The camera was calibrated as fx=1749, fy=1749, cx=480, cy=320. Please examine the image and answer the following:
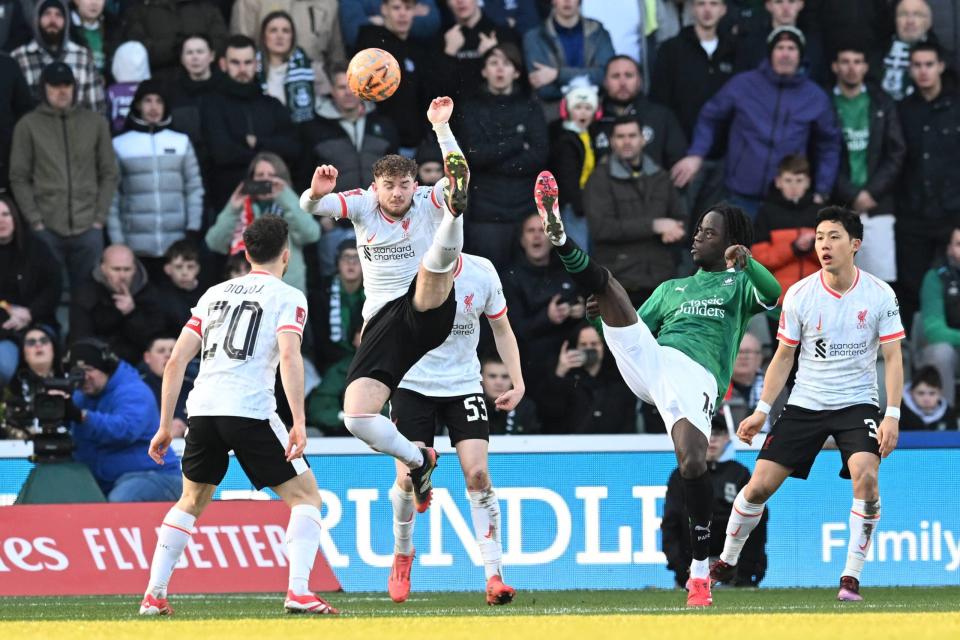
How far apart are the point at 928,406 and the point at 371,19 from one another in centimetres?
645

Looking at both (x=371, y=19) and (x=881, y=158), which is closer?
(x=881, y=158)

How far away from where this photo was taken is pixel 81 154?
51.3 ft

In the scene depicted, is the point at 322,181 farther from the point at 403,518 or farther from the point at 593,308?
the point at 403,518

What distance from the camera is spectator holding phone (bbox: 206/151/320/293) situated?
1558 cm

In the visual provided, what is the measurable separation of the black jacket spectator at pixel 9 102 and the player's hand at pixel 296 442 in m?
7.66

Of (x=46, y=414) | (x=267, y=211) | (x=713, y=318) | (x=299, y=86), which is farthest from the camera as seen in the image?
(x=299, y=86)

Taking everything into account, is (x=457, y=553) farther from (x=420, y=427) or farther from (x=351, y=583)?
(x=420, y=427)

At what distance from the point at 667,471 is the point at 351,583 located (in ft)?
8.60

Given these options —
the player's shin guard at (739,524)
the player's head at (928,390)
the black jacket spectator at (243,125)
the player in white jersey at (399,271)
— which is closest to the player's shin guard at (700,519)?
the player's shin guard at (739,524)

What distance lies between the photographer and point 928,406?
15.2m

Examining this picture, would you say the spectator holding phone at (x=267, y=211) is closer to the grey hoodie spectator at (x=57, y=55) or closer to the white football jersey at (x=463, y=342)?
the grey hoodie spectator at (x=57, y=55)

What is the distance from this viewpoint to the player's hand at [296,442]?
366 inches

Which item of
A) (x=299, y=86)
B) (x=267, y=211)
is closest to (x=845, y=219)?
(x=267, y=211)

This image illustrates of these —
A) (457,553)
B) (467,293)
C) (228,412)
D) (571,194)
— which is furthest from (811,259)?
(228,412)
